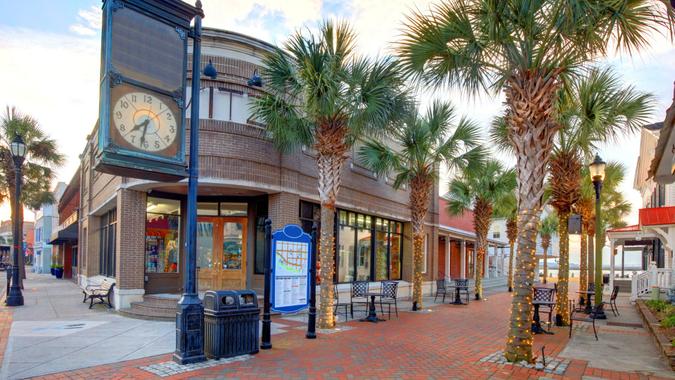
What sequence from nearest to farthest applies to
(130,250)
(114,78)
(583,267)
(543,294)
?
(114,78), (543,294), (130,250), (583,267)

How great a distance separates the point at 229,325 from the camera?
327 inches

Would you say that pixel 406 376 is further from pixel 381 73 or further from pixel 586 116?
pixel 586 116

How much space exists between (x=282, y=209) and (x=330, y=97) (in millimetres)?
4466

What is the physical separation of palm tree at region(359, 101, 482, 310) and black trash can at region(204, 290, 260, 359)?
8553mm

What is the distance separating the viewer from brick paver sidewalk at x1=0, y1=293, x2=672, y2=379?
7.40 meters

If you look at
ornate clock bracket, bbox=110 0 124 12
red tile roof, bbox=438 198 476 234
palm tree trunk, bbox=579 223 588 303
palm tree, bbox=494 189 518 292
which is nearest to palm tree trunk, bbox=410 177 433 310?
palm tree trunk, bbox=579 223 588 303

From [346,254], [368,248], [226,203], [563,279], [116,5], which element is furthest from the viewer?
[368,248]

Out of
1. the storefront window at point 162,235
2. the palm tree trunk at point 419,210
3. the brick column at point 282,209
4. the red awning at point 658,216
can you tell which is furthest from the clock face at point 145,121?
the red awning at point 658,216

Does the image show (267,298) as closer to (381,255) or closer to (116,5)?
(116,5)

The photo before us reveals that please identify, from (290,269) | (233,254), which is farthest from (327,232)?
(233,254)

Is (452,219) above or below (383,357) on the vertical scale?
above

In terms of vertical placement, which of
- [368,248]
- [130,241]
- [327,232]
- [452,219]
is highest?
[452,219]

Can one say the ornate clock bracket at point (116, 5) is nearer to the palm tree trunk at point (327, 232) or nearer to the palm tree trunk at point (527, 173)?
the palm tree trunk at point (327, 232)

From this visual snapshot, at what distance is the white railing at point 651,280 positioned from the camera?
19.1 metres
